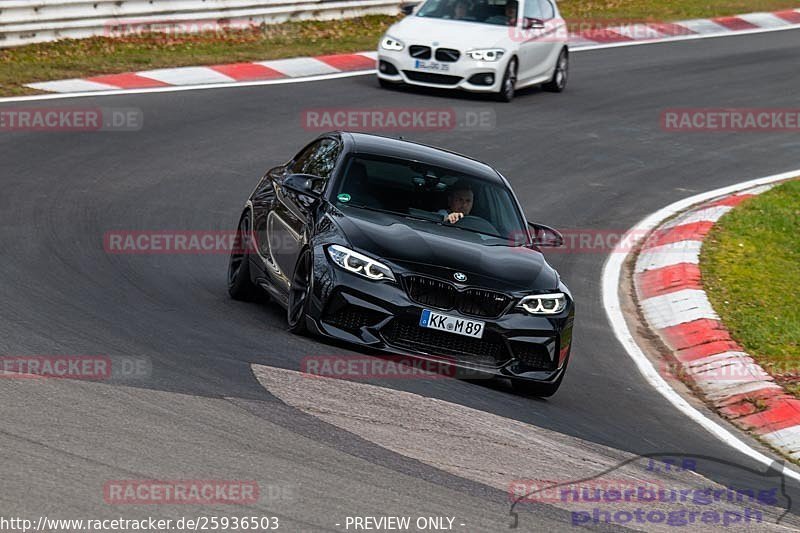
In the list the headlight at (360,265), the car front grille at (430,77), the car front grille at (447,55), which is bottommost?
the car front grille at (430,77)

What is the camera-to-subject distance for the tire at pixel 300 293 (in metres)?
9.08

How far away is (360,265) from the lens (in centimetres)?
884

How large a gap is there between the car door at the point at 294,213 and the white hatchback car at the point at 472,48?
374 inches

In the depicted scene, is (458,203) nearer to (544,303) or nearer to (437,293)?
(544,303)

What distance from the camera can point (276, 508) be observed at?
5.89 metres

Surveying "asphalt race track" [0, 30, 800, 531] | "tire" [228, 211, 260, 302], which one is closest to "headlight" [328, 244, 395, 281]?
"asphalt race track" [0, 30, 800, 531]

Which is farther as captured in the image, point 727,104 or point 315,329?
point 727,104

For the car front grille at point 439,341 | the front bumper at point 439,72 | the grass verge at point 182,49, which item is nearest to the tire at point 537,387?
the car front grille at point 439,341

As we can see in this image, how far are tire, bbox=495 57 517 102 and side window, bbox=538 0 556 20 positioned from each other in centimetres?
153

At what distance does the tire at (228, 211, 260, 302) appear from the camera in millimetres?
10633

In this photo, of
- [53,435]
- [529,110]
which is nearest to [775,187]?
[529,110]

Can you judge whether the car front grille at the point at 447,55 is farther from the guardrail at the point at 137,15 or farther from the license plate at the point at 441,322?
the license plate at the point at 441,322

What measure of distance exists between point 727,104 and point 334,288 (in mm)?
14711

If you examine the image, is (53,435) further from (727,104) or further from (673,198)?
(727,104)
